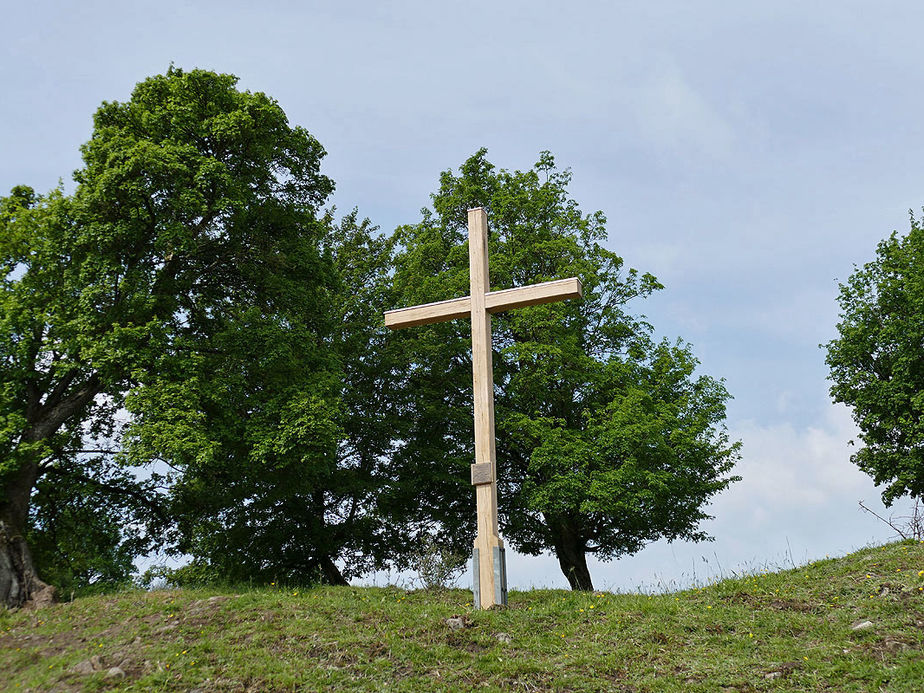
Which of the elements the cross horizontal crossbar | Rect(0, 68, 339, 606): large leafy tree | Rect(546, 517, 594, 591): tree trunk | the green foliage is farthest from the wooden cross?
the green foliage

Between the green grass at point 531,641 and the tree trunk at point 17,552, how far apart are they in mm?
1871

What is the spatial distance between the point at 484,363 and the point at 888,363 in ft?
51.3

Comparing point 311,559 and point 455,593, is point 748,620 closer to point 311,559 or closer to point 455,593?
point 455,593

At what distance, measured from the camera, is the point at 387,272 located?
2325cm

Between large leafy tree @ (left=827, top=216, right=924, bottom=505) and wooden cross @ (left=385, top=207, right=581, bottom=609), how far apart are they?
1365 cm

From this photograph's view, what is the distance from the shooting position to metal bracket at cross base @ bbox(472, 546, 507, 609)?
11.4 metres

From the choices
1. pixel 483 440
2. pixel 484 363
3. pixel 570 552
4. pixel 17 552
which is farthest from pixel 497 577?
pixel 17 552

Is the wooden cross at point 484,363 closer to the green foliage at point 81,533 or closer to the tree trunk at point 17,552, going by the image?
the tree trunk at point 17,552

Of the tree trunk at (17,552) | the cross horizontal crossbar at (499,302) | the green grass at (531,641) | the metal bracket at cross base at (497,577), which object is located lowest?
the green grass at (531,641)

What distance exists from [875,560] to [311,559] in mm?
11942

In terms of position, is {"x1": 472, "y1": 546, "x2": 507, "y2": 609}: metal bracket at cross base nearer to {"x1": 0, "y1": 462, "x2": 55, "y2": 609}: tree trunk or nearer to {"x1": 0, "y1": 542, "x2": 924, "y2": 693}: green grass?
{"x1": 0, "y1": 542, "x2": 924, "y2": 693}: green grass

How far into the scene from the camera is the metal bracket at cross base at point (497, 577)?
1137cm

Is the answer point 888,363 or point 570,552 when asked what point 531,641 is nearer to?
point 570,552

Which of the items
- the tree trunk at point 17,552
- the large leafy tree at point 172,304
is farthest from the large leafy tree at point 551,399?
the tree trunk at point 17,552
